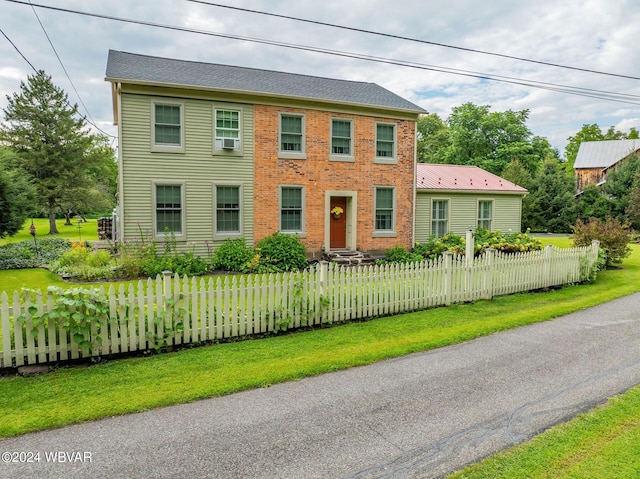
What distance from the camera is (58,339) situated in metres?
5.63

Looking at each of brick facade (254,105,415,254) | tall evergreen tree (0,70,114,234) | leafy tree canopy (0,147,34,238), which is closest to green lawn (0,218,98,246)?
tall evergreen tree (0,70,114,234)

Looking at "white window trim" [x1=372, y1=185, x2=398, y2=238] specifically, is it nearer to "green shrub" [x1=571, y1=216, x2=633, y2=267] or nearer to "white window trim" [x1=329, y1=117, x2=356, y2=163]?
"white window trim" [x1=329, y1=117, x2=356, y2=163]

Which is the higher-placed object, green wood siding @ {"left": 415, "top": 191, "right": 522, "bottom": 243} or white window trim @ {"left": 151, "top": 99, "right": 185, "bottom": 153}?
white window trim @ {"left": 151, "top": 99, "right": 185, "bottom": 153}

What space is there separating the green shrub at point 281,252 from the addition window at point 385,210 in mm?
3898

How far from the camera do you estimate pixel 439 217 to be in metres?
19.1

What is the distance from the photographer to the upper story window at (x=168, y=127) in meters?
13.6

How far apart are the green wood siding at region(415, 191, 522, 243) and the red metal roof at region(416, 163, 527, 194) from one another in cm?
34

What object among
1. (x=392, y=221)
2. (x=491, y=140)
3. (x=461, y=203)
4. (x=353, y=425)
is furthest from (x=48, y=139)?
(x=491, y=140)

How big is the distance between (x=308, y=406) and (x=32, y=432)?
2.72 m

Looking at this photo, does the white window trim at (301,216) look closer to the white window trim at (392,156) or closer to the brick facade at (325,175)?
the brick facade at (325,175)

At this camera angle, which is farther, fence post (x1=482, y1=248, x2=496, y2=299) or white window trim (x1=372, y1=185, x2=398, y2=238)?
white window trim (x1=372, y1=185, x2=398, y2=238)

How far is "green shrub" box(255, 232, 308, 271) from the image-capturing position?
1438 cm

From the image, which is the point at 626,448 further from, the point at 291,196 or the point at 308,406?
the point at 291,196

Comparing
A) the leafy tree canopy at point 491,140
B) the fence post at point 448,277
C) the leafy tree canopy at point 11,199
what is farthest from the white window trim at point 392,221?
the leafy tree canopy at point 491,140
